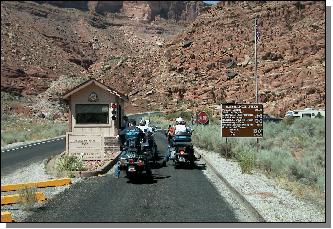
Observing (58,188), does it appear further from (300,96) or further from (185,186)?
(300,96)

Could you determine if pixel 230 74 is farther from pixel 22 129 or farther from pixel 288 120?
pixel 22 129

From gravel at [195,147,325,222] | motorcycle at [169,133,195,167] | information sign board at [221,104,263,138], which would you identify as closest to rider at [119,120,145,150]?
motorcycle at [169,133,195,167]

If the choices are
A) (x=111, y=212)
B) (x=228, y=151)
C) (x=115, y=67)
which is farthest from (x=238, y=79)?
(x=228, y=151)

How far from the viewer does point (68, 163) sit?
456 inches

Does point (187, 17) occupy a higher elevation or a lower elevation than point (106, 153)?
higher

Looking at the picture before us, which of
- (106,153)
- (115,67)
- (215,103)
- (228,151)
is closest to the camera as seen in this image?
(215,103)

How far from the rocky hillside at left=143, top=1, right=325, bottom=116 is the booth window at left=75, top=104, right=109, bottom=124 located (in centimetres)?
225

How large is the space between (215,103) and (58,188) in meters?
4.21

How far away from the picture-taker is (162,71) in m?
11.6

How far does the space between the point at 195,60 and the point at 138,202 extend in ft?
12.0

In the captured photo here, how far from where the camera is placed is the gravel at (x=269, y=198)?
8.93 metres

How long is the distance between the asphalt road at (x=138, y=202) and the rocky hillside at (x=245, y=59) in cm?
226

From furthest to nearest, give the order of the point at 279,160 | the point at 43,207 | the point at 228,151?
the point at 228,151
the point at 279,160
the point at 43,207

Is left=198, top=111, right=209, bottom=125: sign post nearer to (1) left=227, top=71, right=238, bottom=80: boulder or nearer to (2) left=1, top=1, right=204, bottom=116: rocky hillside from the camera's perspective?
(1) left=227, top=71, right=238, bottom=80: boulder
